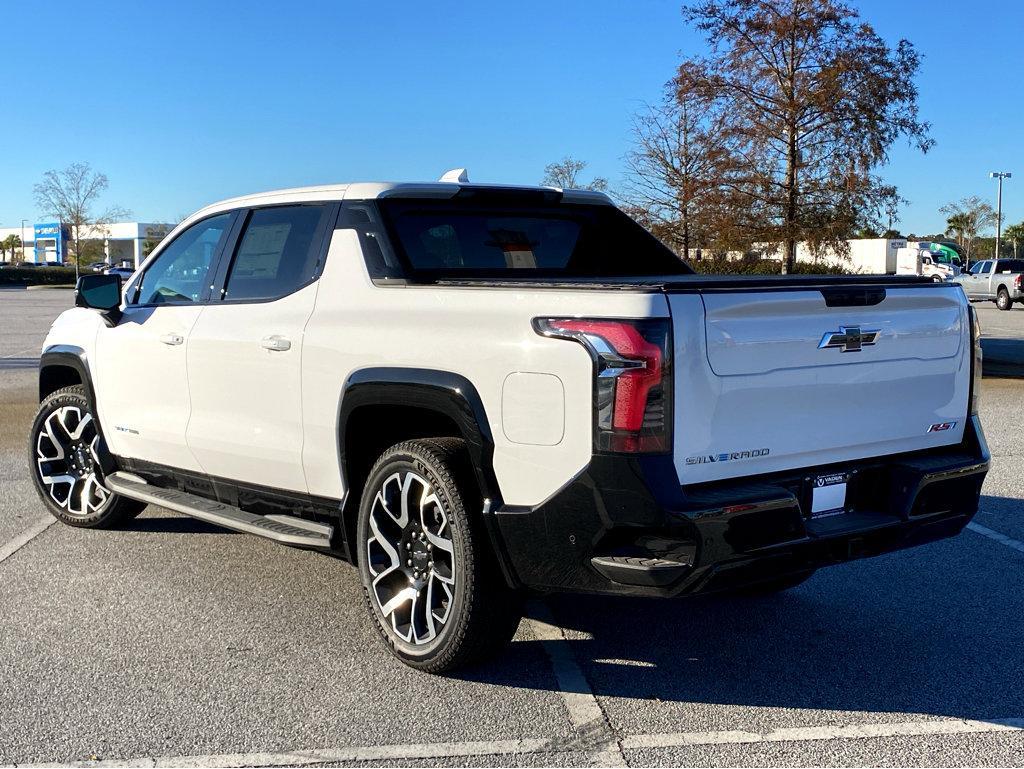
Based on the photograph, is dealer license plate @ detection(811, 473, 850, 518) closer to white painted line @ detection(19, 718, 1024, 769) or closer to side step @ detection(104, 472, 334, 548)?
white painted line @ detection(19, 718, 1024, 769)

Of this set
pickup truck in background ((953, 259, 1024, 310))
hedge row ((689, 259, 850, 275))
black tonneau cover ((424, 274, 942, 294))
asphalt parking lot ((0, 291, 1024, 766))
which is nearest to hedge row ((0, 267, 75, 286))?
pickup truck in background ((953, 259, 1024, 310))

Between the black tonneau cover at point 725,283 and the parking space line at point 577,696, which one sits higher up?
the black tonneau cover at point 725,283

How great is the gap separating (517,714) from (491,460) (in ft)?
2.90

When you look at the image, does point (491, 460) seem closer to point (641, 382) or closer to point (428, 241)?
point (641, 382)

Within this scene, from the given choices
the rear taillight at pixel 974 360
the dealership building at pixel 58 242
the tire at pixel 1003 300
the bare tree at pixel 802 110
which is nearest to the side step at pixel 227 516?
the rear taillight at pixel 974 360

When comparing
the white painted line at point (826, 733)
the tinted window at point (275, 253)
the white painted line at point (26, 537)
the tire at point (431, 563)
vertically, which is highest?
the tinted window at point (275, 253)

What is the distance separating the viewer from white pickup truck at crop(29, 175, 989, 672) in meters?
3.52

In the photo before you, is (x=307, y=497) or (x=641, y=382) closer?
(x=641, y=382)

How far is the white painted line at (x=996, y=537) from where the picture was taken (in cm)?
599

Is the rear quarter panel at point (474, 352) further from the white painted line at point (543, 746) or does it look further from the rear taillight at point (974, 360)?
the rear taillight at point (974, 360)

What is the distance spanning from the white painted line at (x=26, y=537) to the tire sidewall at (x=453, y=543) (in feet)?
8.08

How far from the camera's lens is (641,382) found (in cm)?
344

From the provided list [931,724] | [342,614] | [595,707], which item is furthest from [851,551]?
[342,614]

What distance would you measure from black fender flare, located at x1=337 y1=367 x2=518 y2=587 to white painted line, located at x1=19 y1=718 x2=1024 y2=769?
1.96 ft
